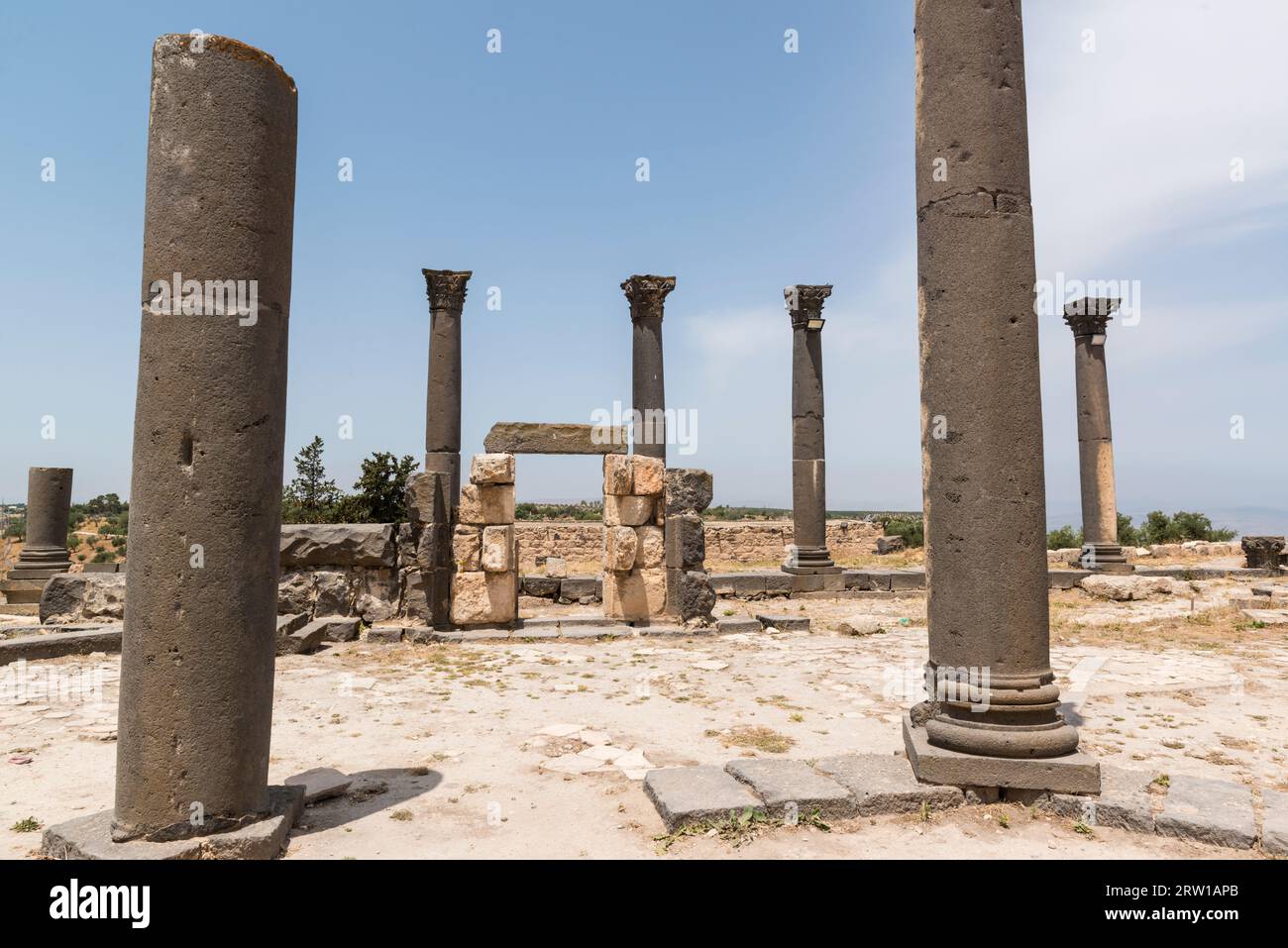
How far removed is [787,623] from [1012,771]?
7.69 metres

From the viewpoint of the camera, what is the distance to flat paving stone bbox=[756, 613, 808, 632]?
461 inches

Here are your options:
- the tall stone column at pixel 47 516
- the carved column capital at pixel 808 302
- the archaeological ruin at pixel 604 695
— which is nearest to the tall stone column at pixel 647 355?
the carved column capital at pixel 808 302

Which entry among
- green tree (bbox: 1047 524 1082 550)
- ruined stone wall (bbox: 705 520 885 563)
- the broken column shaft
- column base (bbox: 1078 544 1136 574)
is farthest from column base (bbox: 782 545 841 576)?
green tree (bbox: 1047 524 1082 550)

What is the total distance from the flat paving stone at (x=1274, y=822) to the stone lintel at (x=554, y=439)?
9.20 m

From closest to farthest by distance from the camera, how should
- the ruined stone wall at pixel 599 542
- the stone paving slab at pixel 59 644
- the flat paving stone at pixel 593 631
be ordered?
the stone paving slab at pixel 59 644 < the flat paving stone at pixel 593 631 < the ruined stone wall at pixel 599 542

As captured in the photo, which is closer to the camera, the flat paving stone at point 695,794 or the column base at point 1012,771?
the flat paving stone at point 695,794

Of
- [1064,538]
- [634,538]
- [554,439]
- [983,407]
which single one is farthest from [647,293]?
[1064,538]

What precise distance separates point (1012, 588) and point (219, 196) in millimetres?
4464

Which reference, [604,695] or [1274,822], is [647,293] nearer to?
[604,695]

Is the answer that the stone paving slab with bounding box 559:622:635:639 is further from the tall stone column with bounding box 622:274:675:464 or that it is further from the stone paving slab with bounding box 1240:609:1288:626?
the stone paving slab with bounding box 1240:609:1288:626

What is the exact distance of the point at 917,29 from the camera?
4.71 meters

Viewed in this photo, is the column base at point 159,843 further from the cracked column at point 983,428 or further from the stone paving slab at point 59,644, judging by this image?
the stone paving slab at point 59,644

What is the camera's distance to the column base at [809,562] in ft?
55.2
